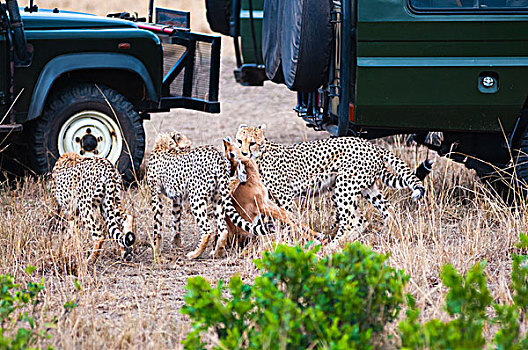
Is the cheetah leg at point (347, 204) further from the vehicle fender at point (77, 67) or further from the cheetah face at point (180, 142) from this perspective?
the vehicle fender at point (77, 67)

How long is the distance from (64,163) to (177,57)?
9.57 feet

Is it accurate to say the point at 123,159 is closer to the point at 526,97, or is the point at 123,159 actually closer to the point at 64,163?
the point at 64,163

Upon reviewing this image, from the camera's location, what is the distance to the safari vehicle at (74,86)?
22.0ft

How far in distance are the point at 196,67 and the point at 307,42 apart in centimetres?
257

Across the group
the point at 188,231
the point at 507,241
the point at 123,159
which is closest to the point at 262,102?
the point at 123,159

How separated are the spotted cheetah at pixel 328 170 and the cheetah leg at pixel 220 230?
1.16ft

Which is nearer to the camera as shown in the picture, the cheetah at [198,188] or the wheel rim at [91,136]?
the cheetah at [198,188]

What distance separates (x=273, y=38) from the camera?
268 inches

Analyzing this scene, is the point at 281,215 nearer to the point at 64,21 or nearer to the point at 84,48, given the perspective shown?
the point at 84,48

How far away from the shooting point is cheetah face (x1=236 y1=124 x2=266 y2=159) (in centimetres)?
546

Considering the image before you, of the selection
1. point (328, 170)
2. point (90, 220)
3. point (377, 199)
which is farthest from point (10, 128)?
point (377, 199)

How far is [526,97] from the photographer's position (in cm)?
566

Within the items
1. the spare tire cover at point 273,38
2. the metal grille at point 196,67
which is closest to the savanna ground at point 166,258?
the spare tire cover at point 273,38

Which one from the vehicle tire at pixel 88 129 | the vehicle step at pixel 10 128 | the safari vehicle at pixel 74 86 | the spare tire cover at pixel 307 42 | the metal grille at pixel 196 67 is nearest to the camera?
the spare tire cover at pixel 307 42
